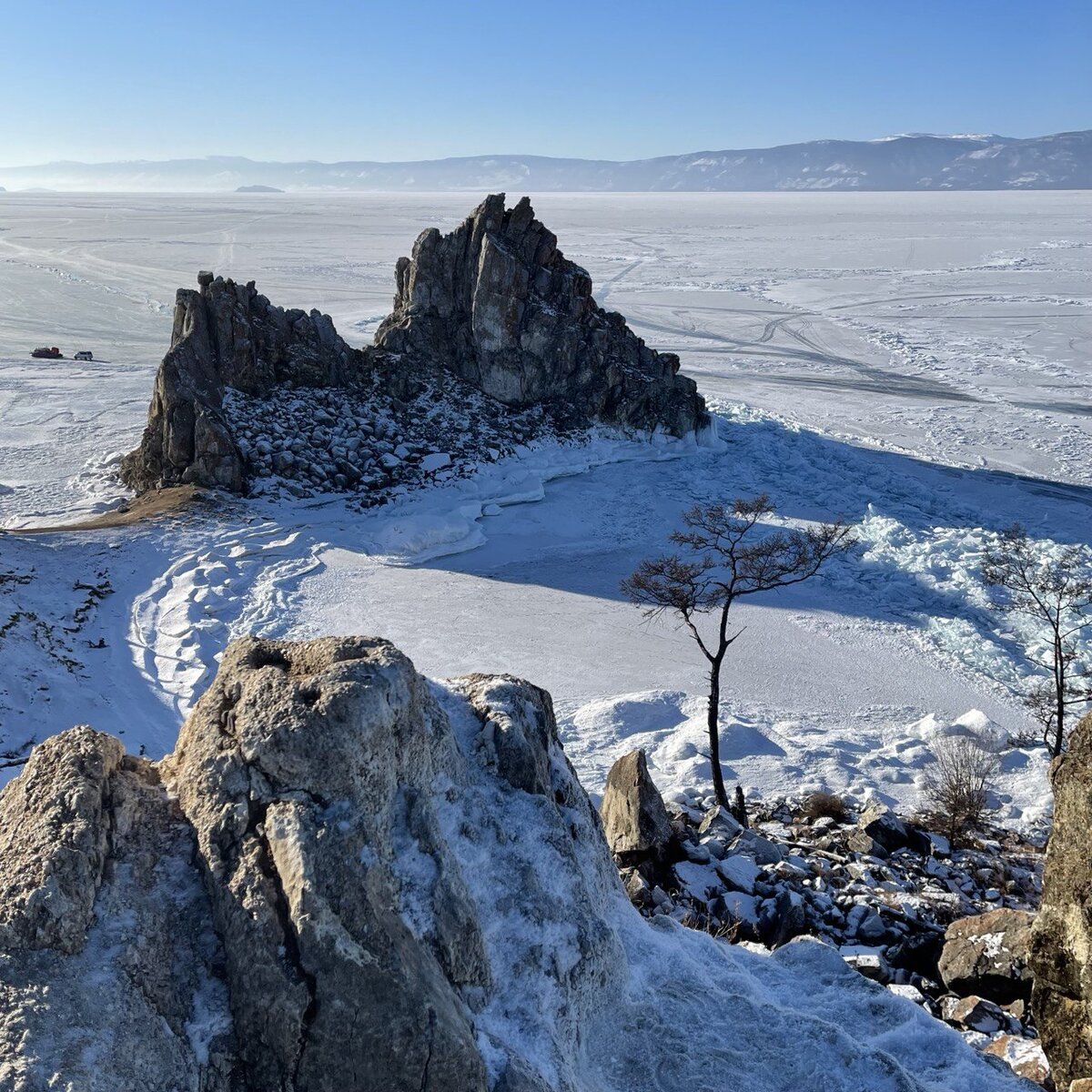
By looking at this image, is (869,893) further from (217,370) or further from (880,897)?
(217,370)

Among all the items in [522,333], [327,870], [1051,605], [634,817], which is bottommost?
[1051,605]

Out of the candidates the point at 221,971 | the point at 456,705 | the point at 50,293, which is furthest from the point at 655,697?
the point at 50,293

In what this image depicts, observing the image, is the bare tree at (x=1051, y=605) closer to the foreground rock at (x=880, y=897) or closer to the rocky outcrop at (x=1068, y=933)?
the foreground rock at (x=880, y=897)

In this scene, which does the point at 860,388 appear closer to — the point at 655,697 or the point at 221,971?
the point at 655,697

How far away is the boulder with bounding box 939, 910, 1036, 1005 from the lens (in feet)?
26.0

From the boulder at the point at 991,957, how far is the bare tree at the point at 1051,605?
5.08 m

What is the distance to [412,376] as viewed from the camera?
2984 centimetres

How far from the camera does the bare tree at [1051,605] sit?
14352mm

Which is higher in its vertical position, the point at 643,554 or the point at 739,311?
the point at 739,311

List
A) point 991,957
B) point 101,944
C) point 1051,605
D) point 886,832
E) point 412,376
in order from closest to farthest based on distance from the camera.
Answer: point 101,944
point 991,957
point 886,832
point 1051,605
point 412,376

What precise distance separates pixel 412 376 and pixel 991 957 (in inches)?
966

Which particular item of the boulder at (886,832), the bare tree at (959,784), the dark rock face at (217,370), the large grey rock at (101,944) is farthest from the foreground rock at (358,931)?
the dark rock face at (217,370)

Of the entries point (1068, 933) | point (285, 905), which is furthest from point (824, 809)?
point (285, 905)

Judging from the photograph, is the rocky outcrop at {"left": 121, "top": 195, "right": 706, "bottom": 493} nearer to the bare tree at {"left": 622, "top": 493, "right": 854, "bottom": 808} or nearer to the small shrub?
the bare tree at {"left": 622, "top": 493, "right": 854, "bottom": 808}
